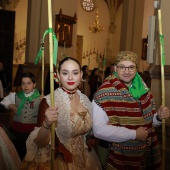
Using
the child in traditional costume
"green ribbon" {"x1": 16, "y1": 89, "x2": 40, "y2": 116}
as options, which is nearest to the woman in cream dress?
the child in traditional costume

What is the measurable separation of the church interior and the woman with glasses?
1.30 metres

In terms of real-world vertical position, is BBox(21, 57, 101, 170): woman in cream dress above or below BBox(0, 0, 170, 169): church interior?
below

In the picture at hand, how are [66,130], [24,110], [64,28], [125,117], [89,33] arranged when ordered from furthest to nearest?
[89,33]
[64,28]
[24,110]
[125,117]
[66,130]

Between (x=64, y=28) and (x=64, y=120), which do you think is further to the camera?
(x=64, y=28)

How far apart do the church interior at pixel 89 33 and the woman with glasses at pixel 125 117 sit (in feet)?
4.27

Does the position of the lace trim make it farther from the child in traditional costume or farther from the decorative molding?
the decorative molding

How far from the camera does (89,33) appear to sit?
18.3 meters

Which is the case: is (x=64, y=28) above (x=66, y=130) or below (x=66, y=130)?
above

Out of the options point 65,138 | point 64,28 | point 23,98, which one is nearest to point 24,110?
point 23,98

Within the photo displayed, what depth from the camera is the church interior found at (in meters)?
4.60

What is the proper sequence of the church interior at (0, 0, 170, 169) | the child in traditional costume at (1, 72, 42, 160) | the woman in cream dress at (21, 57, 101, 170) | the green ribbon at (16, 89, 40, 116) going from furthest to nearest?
the church interior at (0, 0, 170, 169) → the green ribbon at (16, 89, 40, 116) → the child in traditional costume at (1, 72, 42, 160) → the woman in cream dress at (21, 57, 101, 170)

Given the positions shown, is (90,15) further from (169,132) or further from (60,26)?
(169,132)

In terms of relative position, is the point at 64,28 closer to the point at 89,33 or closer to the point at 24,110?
the point at 24,110

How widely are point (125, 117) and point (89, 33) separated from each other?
15963 millimetres
